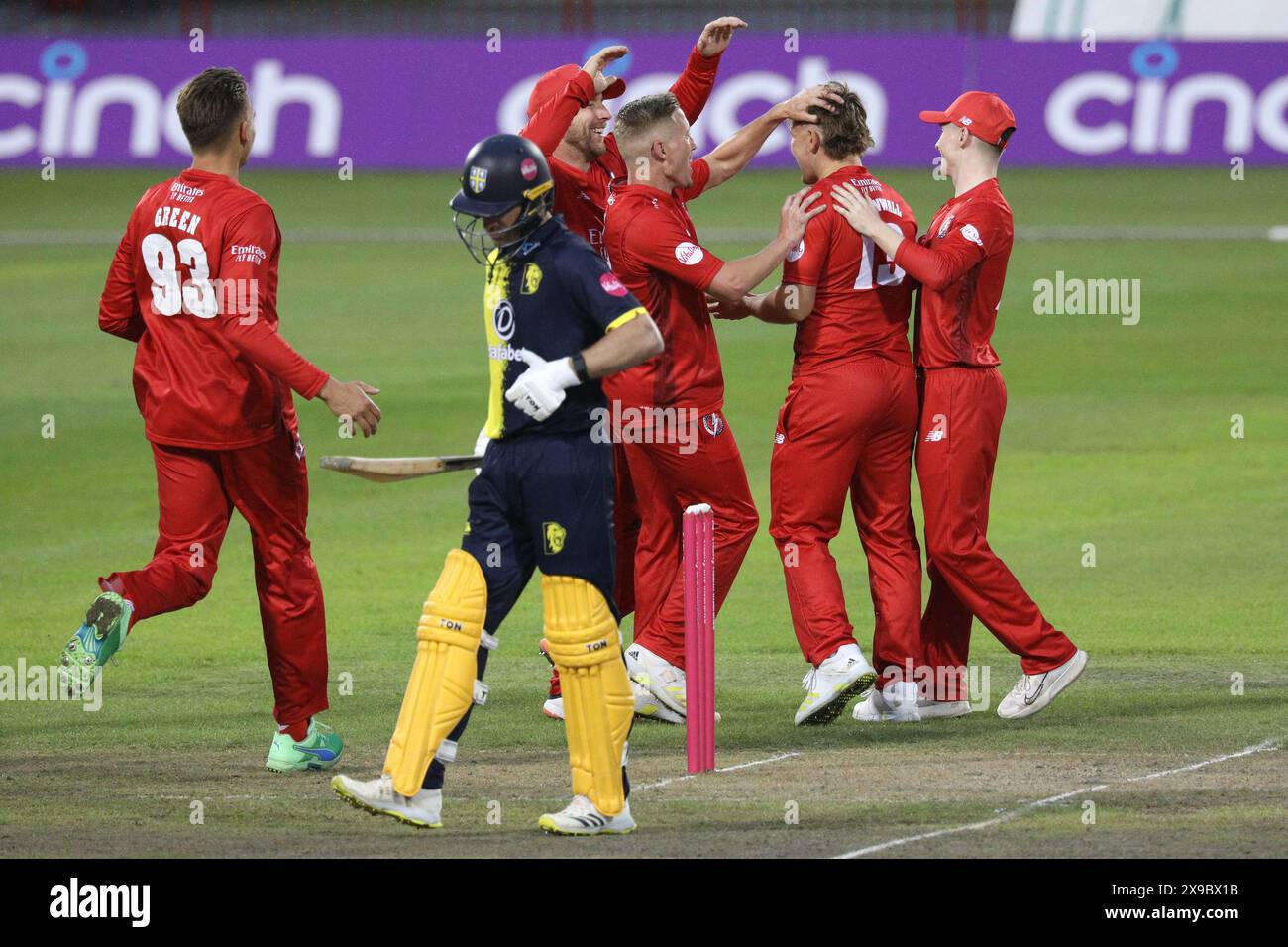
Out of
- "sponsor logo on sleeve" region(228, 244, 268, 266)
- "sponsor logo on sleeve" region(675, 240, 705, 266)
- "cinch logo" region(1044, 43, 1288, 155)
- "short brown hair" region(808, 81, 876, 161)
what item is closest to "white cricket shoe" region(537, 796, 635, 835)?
"sponsor logo on sleeve" region(228, 244, 268, 266)

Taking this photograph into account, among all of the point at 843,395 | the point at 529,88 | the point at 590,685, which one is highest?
the point at 529,88

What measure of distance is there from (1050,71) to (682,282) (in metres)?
22.3

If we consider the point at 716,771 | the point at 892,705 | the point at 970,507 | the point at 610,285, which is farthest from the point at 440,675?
the point at 970,507

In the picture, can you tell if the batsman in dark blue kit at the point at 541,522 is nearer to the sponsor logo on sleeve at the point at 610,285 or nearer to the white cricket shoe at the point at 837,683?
the sponsor logo on sleeve at the point at 610,285

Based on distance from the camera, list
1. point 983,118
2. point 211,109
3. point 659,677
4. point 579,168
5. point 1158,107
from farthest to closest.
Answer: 1. point 1158,107
2. point 579,168
3. point 659,677
4. point 983,118
5. point 211,109

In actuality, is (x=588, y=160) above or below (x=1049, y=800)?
above

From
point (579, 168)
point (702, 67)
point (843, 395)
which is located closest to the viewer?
point (843, 395)

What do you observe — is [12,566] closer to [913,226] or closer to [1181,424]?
[913,226]

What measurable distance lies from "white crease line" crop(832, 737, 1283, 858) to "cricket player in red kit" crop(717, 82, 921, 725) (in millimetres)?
1304

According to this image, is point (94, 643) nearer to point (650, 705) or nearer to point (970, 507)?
point (650, 705)

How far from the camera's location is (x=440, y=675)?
7191 mm

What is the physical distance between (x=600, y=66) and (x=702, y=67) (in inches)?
29.7
